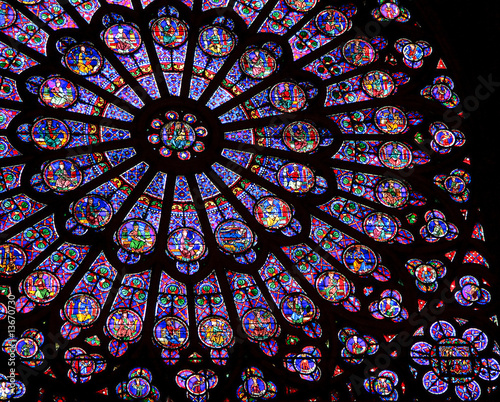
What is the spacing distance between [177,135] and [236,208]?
1.50 meters

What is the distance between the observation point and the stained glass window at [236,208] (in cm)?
1234

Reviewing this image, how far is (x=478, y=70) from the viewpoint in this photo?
557 inches

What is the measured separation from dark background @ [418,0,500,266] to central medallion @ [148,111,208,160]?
13.3 feet

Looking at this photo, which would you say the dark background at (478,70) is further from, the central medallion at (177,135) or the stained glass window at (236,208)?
the central medallion at (177,135)

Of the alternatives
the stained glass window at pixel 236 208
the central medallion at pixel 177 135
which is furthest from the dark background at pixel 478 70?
the central medallion at pixel 177 135

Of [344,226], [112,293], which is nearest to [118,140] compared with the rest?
[112,293]

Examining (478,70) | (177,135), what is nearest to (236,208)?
(177,135)

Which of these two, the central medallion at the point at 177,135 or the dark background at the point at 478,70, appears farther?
the central medallion at the point at 177,135

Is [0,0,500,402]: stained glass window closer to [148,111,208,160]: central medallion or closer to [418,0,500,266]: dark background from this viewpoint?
[148,111,208,160]: central medallion

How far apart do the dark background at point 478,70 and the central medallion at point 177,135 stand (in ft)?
13.3

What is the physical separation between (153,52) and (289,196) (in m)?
3.10

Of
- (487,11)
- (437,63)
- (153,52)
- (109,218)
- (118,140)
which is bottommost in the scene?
(109,218)

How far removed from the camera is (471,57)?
46.8ft

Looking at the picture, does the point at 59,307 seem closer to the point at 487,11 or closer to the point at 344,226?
the point at 344,226
